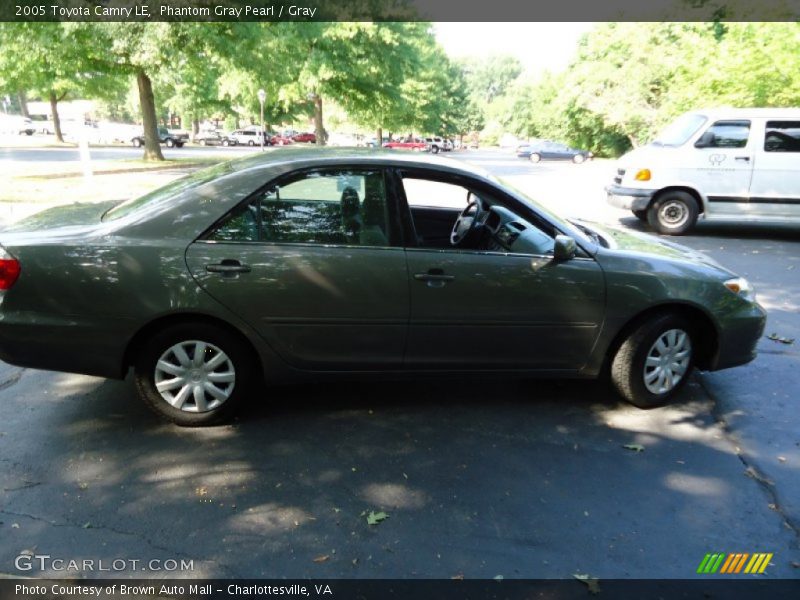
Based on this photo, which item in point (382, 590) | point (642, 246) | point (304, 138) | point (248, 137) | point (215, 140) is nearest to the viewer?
point (382, 590)

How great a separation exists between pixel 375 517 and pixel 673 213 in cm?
940

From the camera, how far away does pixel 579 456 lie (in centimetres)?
347

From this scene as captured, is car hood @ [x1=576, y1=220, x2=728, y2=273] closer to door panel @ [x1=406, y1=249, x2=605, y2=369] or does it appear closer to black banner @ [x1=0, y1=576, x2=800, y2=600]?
door panel @ [x1=406, y1=249, x2=605, y2=369]

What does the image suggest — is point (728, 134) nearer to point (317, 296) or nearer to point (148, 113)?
point (317, 296)

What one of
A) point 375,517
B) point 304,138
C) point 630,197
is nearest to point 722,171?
point 630,197

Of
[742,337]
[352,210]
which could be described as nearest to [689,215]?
[742,337]

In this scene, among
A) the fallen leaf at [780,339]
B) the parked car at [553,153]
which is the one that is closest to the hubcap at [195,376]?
the fallen leaf at [780,339]

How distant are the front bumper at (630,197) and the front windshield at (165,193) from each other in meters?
8.36

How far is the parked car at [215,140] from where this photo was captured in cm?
5487

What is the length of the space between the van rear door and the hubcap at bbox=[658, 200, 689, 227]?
1.06 metres

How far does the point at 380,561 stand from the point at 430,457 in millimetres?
878

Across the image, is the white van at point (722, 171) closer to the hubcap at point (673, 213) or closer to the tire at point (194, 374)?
the hubcap at point (673, 213)

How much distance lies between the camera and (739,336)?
4.01 m

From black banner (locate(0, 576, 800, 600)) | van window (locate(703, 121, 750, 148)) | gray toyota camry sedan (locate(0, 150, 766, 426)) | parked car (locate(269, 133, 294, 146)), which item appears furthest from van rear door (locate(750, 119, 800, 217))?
parked car (locate(269, 133, 294, 146))
